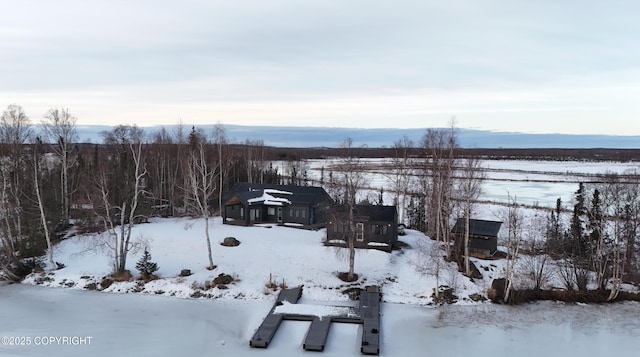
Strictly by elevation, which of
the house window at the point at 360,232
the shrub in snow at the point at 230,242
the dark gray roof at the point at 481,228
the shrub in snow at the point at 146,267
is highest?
the dark gray roof at the point at 481,228

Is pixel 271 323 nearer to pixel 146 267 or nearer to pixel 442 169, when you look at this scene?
pixel 146 267

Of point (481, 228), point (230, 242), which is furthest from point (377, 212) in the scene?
point (230, 242)

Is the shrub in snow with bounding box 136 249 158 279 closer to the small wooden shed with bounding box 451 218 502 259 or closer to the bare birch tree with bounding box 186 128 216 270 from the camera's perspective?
the bare birch tree with bounding box 186 128 216 270

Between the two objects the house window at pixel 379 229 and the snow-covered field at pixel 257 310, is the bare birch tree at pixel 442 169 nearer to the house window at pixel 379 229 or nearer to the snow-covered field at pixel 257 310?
the snow-covered field at pixel 257 310

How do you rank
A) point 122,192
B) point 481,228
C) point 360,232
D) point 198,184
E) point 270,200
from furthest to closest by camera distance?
1. point 198,184
2. point 270,200
3. point 122,192
4. point 360,232
5. point 481,228

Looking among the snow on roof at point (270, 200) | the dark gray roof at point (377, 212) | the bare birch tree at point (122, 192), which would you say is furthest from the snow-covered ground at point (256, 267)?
the snow on roof at point (270, 200)
